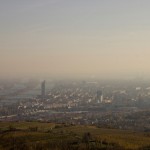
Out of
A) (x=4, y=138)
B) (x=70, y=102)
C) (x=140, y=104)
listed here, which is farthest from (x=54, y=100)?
(x=4, y=138)

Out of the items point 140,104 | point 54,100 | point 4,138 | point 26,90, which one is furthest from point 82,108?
point 4,138

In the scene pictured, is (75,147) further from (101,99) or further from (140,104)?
(101,99)

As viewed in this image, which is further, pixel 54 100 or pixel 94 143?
pixel 54 100

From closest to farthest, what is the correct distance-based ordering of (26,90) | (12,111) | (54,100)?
(12,111)
(54,100)
(26,90)

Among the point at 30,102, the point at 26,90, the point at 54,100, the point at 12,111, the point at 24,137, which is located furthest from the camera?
the point at 26,90

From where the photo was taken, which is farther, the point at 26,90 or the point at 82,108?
the point at 26,90

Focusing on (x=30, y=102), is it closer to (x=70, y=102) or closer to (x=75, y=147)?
(x=70, y=102)

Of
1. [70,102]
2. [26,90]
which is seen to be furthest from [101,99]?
[26,90]

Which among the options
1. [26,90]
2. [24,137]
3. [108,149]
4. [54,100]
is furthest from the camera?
[26,90]

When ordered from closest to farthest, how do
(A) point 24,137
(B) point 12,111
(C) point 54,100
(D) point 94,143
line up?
(D) point 94,143 → (A) point 24,137 → (B) point 12,111 → (C) point 54,100
